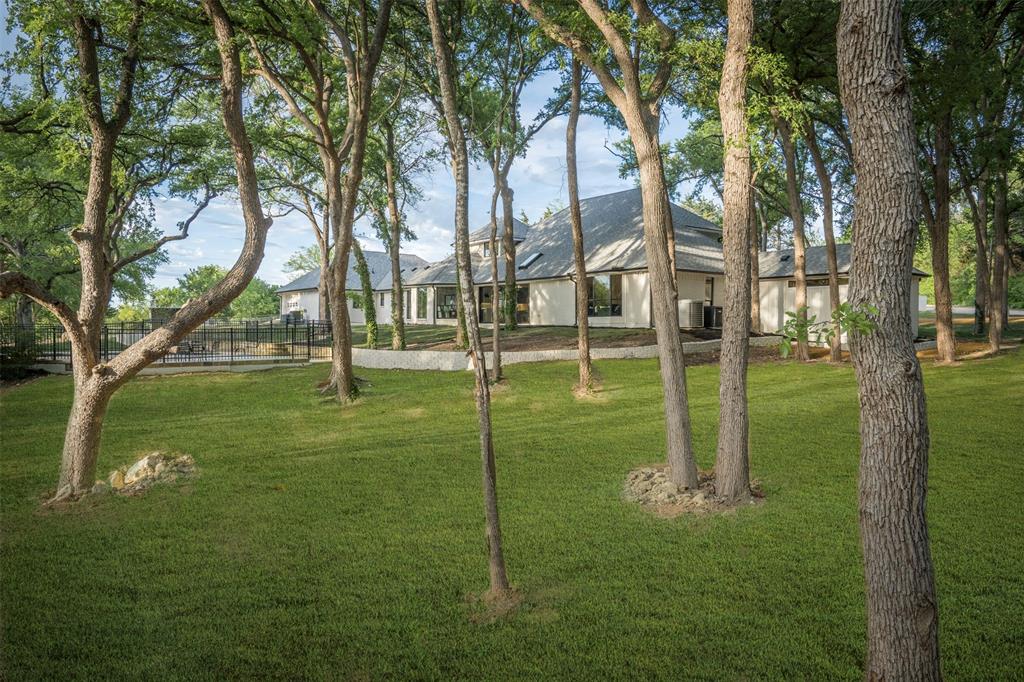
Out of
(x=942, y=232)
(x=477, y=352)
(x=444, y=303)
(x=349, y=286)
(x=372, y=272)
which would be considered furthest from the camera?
(x=349, y=286)

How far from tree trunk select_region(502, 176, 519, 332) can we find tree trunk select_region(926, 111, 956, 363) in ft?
44.6

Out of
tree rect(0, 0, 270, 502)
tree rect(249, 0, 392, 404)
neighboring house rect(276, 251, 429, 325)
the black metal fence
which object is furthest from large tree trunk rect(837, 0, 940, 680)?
neighboring house rect(276, 251, 429, 325)

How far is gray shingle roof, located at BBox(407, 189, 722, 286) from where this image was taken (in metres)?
25.1

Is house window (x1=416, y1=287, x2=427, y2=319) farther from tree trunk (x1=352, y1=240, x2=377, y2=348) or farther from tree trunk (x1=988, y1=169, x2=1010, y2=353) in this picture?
tree trunk (x1=988, y1=169, x2=1010, y2=353)

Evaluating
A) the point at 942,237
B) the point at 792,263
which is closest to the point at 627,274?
the point at 792,263

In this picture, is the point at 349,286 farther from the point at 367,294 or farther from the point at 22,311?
the point at 367,294

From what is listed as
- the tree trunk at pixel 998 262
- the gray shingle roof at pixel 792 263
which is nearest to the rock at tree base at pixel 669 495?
the tree trunk at pixel 998 262

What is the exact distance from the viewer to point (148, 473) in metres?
7.77

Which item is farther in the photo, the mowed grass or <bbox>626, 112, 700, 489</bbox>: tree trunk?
<bbox>626, 112, 700, 489</bbox>: tree trunk

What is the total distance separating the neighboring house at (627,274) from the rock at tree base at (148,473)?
17.3 meters

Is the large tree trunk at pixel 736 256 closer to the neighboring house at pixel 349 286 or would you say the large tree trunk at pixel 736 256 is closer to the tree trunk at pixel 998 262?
the tree trunk at pixel 998 262

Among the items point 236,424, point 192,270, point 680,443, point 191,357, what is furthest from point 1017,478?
point 192,270

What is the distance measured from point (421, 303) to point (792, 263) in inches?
836

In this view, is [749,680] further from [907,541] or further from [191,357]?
[191,357]
